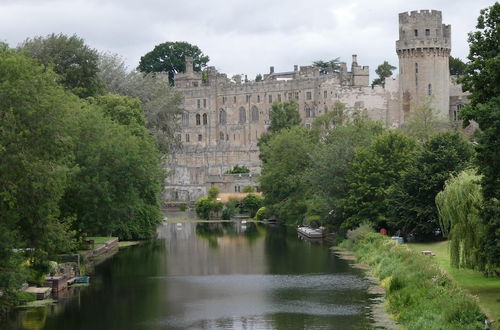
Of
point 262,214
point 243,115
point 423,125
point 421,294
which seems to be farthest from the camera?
point 243,115

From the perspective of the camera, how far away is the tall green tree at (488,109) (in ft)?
86.9

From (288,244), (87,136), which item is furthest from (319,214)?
(87,136)

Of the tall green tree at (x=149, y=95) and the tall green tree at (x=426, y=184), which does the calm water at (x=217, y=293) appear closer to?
the tall green tree at (x=426, y=184)

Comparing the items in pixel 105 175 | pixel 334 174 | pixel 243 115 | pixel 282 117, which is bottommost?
pixel 334 174

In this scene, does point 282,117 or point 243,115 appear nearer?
point 282,117

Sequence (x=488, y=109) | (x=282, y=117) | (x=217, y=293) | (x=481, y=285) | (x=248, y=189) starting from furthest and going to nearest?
1. (x=282, y=117)
2. (x=248, y=189)
3. (x=217, y=293)
4. (x=481, y=285)
5. (x=488, y=109)

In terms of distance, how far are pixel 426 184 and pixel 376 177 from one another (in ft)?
23.9

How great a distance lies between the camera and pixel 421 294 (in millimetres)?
30953

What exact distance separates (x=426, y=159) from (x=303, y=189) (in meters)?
22.6

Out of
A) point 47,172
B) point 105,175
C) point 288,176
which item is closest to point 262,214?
point 288,176

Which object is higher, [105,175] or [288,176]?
[105,175]

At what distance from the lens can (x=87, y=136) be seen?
46.9 m

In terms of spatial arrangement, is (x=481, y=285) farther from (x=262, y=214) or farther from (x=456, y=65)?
(x=456, y=65)

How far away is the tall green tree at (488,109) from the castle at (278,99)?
65020 mm
